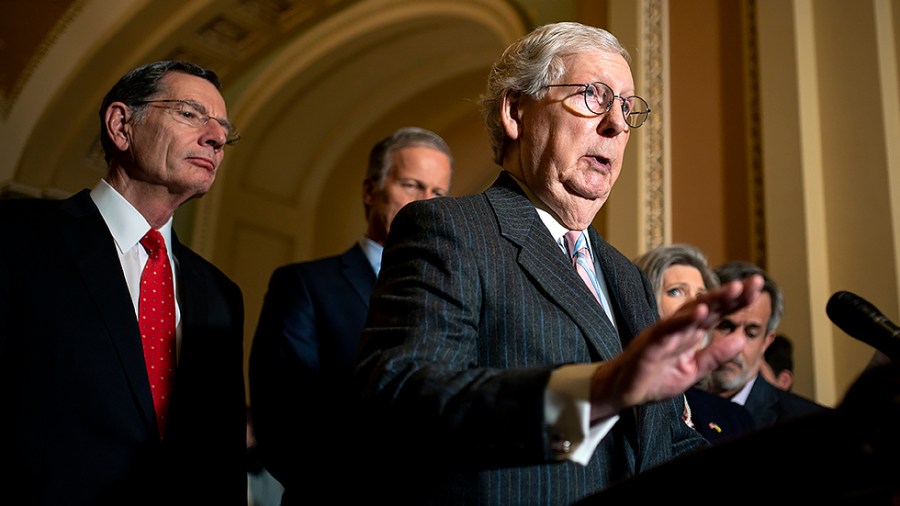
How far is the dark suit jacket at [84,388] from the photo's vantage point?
178 centimetres

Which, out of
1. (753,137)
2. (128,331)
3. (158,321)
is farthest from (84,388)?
(753,137)

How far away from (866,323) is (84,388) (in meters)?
1.50

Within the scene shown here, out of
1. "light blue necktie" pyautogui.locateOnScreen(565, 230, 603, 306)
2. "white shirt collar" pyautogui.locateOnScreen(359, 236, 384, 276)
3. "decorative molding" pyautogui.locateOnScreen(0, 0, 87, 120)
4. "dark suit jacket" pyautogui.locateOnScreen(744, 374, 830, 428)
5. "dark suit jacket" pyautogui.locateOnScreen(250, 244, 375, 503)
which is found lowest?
"dark suit jacket" pyautogui.locateOnScreen(744, 374, 830, 428)

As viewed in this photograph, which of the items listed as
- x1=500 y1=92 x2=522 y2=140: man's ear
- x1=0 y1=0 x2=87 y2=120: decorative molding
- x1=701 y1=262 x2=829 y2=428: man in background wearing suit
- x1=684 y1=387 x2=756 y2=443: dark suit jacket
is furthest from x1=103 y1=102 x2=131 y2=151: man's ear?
x1=0 y1=0 x2=87 y2=120: decorative molding

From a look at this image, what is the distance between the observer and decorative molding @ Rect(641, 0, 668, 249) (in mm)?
4445

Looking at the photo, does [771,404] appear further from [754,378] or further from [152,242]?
[152,242]

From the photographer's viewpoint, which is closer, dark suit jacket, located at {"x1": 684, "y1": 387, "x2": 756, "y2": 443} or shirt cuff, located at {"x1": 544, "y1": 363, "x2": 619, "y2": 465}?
shirt cuff, located at {"x1": 544, "y1": 363, "x2": 619, "y2": 465}

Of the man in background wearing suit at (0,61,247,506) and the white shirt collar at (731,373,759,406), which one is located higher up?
the man in background wearing suit at (0,61,247,506)

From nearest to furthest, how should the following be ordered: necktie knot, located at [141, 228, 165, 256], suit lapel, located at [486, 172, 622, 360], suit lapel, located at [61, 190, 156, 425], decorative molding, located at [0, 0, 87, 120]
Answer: suit lapel, located at [486, 172, 622, 360] → suit lapel, located at [61, 190, 156, 425] → necktie knot, located at [141, 228, 165, 256] → decorative molding, located at [0, 0, 87, 120]

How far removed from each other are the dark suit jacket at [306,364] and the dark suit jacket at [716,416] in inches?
37.3

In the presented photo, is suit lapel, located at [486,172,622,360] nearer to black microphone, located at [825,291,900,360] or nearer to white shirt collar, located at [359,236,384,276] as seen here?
black microphone, located at [825,291,900,360]

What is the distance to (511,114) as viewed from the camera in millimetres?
1862

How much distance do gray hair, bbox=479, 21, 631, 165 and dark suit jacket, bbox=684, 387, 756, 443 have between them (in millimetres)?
1047

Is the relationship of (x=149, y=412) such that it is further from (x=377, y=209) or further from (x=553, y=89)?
(x=377, y=209)
